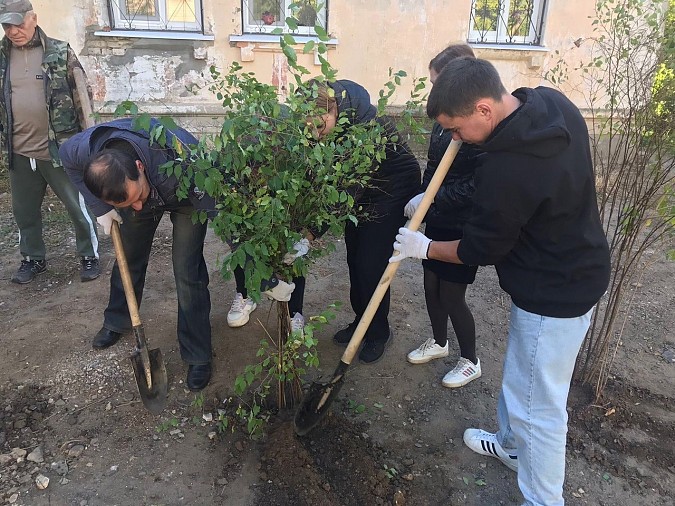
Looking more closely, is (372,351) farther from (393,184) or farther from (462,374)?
(393,184)

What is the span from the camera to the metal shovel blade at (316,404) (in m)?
2.44

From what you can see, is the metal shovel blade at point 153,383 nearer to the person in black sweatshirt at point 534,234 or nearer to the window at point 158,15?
the person in black sweatshirt at point 534,234

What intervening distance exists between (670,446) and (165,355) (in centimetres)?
273

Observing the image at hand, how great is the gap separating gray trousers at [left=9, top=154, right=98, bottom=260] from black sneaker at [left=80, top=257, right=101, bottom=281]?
44 mm

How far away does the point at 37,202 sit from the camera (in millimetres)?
4004

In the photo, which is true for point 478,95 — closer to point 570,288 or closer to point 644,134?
point 570,288

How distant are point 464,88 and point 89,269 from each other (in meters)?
3.35

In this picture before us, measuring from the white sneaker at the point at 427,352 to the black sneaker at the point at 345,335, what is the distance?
399mm

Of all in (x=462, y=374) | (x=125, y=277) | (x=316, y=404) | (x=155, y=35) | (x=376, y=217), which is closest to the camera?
(x=316, y=404)

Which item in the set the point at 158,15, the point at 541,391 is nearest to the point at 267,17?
the point at 158,15

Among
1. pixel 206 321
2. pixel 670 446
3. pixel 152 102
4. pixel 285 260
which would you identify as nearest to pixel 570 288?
pixel 285 260

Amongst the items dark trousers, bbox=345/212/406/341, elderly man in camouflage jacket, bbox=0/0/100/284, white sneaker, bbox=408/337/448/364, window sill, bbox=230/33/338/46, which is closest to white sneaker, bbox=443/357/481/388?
white sneaker, bbox=408/337/448/364

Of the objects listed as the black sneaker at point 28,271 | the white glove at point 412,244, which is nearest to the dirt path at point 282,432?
the black sneaker at point 28,271

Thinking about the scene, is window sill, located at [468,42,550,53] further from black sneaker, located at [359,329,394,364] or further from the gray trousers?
the gray trousers
